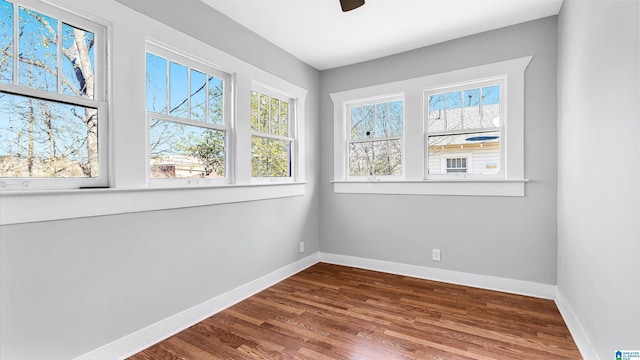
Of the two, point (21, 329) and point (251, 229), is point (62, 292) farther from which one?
point (251, 229)

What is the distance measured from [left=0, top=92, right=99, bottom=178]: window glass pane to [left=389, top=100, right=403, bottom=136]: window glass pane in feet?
9.58

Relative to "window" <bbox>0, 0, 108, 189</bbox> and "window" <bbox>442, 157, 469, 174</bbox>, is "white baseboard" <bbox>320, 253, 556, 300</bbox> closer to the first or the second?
"window" <bbox>442, 157, 469, 174</bbox>

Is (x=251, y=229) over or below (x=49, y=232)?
below

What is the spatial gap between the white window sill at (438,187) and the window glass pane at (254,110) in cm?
134

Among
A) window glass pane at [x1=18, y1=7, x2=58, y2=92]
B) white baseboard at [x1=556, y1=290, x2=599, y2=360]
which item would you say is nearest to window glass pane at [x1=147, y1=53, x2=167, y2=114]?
window glass pane at [x1=18, y1=7, x2=58, y2=92]

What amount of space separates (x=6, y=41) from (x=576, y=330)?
154 inches

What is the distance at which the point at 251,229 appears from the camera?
293 centimetres

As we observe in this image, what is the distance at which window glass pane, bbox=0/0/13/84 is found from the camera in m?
1.51

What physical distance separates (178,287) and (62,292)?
0.74m

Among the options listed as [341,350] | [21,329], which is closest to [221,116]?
[21,329]

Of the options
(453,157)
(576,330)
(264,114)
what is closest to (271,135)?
(264,114)

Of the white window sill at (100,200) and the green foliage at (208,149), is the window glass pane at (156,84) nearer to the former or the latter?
the green foliage at (208,149)

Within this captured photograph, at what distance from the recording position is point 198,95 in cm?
251

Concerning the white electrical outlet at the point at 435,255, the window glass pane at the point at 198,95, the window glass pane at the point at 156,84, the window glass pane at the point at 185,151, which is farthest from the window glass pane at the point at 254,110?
the white electrical outlet at the point at 435,255
